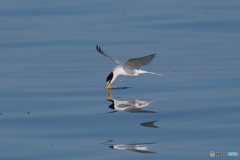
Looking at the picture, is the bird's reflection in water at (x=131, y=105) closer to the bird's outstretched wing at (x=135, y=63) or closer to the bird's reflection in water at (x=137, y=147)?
the bird's outstretched wing at (x=135, y=63)

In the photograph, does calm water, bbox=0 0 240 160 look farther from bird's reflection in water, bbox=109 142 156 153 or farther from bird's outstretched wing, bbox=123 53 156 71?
bird's outstretched wing, bbox=123 53 156 71

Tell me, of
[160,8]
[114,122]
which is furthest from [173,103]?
[160,8]

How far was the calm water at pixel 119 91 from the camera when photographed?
6.44m

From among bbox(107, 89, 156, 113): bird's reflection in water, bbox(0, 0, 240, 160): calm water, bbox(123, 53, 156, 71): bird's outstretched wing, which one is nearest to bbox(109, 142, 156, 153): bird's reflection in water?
bbox(0, 0, 240, 160): calm water

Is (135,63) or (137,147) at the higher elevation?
(135,63)

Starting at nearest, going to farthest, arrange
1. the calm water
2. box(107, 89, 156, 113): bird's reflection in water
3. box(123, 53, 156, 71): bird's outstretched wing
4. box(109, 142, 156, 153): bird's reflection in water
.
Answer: box(109, 142, 156, 153): bird's reflection in water → the calm water → box(107, 89, 156, 113): bird's reflection in water → box(123, 53, 156, 71): bird's outstretched wing

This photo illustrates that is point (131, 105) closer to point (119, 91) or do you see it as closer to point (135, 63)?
point (119, 91)

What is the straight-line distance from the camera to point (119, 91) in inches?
390

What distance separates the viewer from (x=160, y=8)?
24.1 meters

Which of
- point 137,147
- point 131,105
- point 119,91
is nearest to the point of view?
point 137,147

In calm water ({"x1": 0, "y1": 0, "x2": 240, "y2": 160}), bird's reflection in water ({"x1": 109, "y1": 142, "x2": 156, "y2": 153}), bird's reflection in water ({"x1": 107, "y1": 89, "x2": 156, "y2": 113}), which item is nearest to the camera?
bird's reflection in water ({"x1": 109, "y1": 142, "x2": 156, "y2": 153})

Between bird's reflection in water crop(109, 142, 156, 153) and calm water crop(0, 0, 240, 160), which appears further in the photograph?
calm water crop(0, 0, 240, 160)

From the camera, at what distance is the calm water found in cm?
644

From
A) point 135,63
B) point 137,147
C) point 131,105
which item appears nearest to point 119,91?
point 135,63
